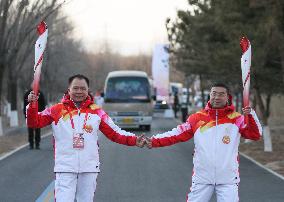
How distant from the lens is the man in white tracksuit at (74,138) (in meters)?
6.60

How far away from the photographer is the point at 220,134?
6730 mm

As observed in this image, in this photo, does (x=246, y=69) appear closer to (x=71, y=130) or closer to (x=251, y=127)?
Result: (x=251, y=127)

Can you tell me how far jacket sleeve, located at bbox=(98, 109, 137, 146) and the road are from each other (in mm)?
3249

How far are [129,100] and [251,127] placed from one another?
22.3m

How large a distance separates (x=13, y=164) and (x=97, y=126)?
365 inches

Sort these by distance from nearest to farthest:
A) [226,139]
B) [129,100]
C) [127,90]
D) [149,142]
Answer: [226,139] < [149,142] < [129,100] < [127,90]

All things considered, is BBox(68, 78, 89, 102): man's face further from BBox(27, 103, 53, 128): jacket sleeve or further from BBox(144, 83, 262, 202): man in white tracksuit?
BBox(144, 83, 262, 202): man in white tracksuit

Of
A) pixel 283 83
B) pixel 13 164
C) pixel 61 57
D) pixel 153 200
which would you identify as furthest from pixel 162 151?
pixel 61 57

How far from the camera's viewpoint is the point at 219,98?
6770 millimetres

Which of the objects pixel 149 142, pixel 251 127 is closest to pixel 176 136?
pixel 149 142

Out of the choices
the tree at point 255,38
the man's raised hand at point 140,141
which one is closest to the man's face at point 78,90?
the man's raised hand at point 140,141

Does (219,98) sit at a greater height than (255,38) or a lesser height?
lesser

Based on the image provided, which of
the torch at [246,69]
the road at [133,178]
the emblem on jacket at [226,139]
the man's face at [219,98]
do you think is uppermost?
the torch at [246,69]

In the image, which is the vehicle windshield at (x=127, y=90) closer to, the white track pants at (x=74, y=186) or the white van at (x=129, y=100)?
the white van at (x=129, y=100)
